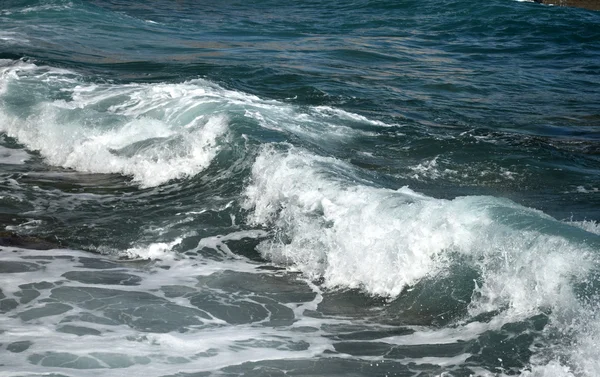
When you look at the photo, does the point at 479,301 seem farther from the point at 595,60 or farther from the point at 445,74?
the point at 595,60

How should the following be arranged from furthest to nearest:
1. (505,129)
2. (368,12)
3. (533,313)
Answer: (368,12) < (505,129) < (533,313)

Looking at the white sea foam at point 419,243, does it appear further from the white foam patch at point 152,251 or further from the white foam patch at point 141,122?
the white foam patch at point 141,122

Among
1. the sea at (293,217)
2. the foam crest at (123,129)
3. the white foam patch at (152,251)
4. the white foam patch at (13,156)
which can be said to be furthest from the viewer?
the white foam patch at (13,156)

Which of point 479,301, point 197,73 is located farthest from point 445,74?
point 479,301

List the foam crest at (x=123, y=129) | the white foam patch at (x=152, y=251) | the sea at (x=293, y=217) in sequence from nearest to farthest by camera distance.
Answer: the sea at (x=293, y=217) → the white foam patch at (x=152, y=251) → the foam crest at (x=123, y=129)

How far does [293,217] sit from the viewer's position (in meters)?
7.75

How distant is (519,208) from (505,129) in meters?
5.07

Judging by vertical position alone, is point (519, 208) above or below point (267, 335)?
above

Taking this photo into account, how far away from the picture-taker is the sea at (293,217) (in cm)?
549

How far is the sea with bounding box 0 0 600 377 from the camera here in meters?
5.49

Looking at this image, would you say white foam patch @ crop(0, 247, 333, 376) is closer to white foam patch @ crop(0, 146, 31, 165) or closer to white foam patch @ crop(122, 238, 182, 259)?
white foam patch @ crop(122, 238, 182, 259)

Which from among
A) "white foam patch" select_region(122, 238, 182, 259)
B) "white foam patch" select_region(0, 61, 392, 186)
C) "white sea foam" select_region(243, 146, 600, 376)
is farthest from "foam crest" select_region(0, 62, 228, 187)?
"white foam patch" select_region(122, 238, 182, 259)

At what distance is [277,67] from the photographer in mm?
16250

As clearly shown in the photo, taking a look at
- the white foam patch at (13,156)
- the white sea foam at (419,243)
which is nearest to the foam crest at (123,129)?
the white foam patch at (13,156)
